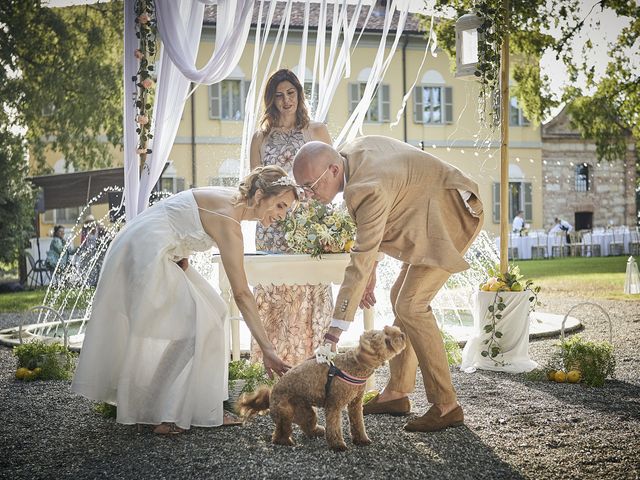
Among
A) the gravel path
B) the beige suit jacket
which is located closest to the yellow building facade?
the gravel path

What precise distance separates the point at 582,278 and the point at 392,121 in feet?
37.6

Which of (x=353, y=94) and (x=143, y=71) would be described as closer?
(x=143, y=71)

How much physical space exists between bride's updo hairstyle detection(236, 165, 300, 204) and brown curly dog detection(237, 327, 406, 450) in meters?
0.93

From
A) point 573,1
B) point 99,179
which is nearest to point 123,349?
point 573,1

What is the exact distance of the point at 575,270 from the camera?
18.0 metres

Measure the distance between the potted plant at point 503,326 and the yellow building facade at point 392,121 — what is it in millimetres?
16499

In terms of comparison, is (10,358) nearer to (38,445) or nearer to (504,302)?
(38,445)

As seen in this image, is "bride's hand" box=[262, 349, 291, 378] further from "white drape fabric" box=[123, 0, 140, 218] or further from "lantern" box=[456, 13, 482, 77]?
"lantern" box=[456, 13, 482, 77]

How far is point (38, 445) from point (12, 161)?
16404mm

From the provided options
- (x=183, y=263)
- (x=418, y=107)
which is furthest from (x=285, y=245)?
(x=418, y=107)

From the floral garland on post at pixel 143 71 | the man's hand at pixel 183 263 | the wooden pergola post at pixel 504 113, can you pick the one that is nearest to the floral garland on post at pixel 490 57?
the wooden pergola post at pixel 504 113

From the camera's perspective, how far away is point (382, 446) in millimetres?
3900

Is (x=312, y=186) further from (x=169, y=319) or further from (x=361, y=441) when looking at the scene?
(x=361, y=441)

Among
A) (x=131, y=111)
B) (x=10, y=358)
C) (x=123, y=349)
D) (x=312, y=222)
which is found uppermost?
(x=131, y=111)
